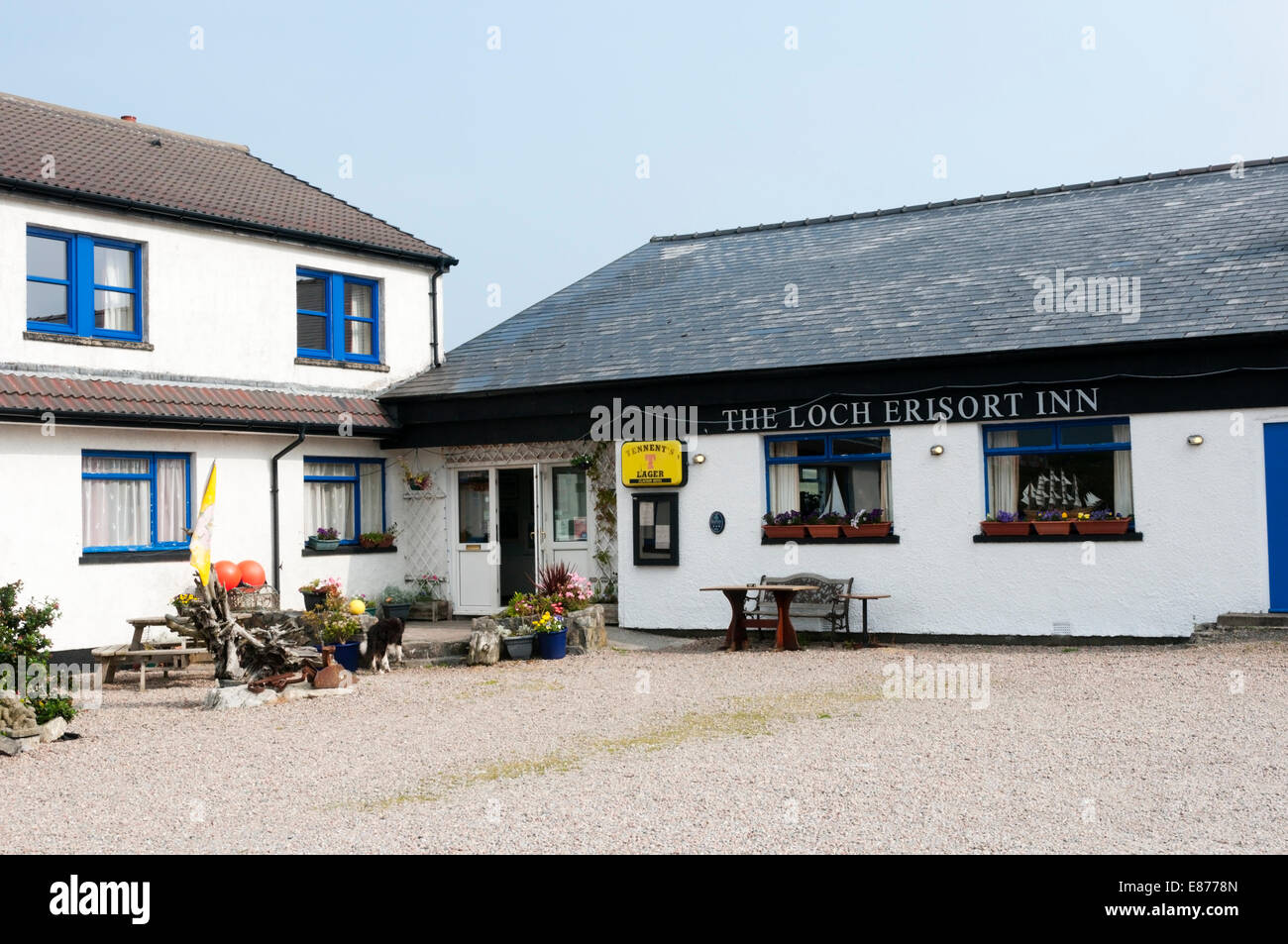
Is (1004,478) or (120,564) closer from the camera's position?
(1004,478)

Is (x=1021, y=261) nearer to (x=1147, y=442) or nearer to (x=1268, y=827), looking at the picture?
(x=1147, y=442)

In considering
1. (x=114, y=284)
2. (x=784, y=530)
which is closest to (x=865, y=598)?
(x=784, y=530)

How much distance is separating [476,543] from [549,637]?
13.1 ft

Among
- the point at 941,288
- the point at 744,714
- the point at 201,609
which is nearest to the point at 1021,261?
the point at 941,288

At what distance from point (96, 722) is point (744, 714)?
550 centimetres

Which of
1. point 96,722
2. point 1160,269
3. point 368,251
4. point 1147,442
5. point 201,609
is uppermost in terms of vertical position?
point 368,251

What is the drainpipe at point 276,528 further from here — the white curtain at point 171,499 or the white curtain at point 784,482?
the white curtain at point 784,482

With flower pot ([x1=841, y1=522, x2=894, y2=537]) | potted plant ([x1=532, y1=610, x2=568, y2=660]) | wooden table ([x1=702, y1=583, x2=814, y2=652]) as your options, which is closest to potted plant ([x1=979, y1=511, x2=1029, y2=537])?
flower pot ([x1=841, y1=522, x2=894, y2=537])

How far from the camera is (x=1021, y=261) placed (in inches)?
631

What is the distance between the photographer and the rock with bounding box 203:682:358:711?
37.2 ft

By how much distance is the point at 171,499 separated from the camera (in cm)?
1539

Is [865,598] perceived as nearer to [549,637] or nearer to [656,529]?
[656,529]

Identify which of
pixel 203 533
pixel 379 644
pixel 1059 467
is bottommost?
pixel 379 644

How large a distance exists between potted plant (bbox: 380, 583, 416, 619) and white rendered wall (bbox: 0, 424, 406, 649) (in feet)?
1.35
